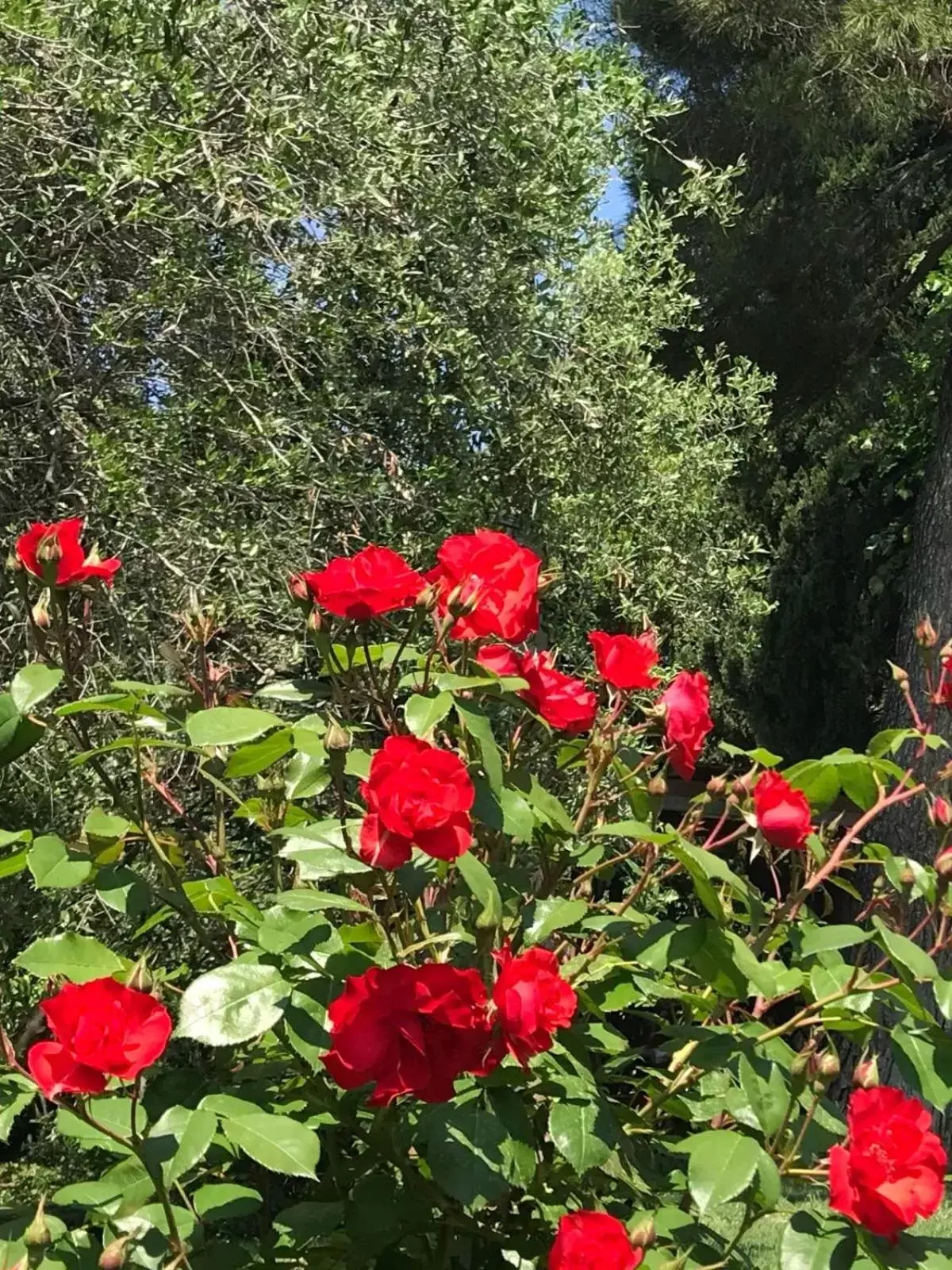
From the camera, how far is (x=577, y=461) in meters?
4.05

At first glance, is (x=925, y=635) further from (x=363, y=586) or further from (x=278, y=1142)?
(x=278, y=1142)

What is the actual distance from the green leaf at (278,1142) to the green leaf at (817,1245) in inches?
16.0

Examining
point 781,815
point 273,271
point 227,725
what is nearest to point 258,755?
point 227,725

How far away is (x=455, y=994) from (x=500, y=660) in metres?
0.50

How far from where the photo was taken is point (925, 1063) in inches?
49.0

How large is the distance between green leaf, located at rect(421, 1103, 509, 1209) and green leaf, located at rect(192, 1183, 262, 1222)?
0.59ft

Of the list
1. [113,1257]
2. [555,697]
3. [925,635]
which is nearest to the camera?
[113,1257]

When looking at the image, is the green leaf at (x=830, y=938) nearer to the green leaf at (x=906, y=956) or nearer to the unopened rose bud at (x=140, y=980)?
the green leaf at (x=906, y=956)

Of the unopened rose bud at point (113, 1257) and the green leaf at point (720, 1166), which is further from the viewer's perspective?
the green leaf at point (720, 1166)

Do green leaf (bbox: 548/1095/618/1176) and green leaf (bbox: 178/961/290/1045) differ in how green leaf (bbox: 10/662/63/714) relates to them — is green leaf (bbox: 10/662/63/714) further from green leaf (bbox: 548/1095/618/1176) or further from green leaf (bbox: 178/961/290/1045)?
green leaf (bbox: 548/1095/618/1176)

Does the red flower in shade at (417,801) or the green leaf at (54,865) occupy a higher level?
the red flower in shade at (417,801)

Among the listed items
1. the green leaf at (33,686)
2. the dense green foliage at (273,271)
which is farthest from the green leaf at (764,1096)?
the dense green foliage at (273,271)

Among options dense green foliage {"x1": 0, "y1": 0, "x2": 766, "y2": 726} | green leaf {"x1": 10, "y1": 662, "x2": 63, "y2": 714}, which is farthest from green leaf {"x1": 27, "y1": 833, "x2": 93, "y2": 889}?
dense green foliage {"x1": 0, "y1": 0, "x2": 766, "y2": 726}

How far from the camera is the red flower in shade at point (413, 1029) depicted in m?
1.04
